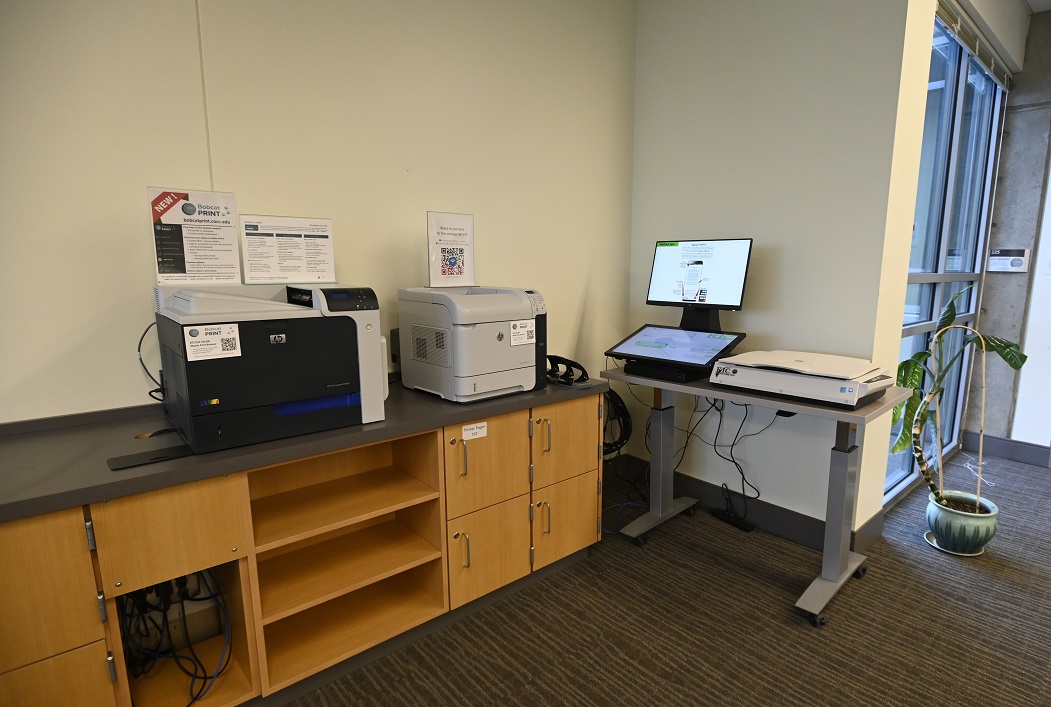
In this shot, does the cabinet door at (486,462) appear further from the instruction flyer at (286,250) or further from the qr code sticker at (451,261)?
the instruction flyer at (286,250)

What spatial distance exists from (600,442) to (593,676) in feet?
3.00

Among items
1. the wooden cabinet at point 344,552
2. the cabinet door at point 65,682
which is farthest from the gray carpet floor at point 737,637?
the cabinet door at point 65,682

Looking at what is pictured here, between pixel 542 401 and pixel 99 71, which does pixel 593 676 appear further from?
pixel 99 71

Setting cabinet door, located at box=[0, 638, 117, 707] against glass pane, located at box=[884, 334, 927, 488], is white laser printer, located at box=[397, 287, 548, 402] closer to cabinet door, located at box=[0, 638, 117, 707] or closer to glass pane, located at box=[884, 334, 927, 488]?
cabinet door, located at box=[0, 638, 117, 707]

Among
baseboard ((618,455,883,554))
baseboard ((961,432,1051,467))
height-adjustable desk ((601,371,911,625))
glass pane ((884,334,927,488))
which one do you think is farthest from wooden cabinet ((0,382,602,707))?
baseboard ((961,432,1051,467))

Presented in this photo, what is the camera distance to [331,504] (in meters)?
1.84

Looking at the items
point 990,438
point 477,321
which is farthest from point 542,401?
point 990,438

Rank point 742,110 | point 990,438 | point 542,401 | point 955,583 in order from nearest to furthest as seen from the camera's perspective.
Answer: point 542,401, point 955,583, point 742,110, point 990,438

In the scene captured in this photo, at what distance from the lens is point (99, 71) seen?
1648 millimetres

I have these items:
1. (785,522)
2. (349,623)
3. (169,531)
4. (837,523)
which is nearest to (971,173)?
(785,522)

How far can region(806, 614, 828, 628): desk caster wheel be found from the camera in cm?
200

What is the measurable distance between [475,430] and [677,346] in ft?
3.48

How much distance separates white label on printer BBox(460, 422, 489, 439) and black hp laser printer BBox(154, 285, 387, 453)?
32 centimetres

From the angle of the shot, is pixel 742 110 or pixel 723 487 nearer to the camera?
pixel 742 110
